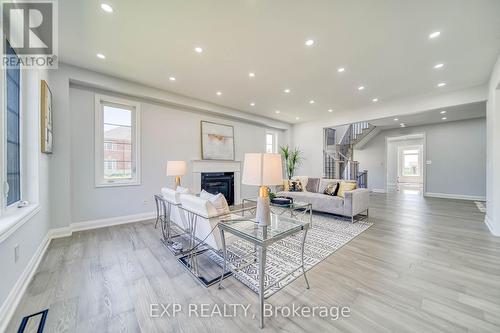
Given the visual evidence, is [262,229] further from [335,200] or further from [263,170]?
[335,200]

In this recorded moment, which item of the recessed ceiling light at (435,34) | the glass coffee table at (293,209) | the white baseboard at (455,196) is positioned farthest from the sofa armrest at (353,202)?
the white baseboard at (455,196)

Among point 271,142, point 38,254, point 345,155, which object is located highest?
point 271,142

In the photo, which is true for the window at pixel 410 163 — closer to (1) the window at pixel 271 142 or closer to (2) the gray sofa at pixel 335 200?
(1) the window at pixel 271 142

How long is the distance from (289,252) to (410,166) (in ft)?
48.6

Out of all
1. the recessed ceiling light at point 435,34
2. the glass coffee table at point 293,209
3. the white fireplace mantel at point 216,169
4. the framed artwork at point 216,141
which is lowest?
the glass coffee table at point 293,209

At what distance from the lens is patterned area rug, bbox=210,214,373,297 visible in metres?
2.16

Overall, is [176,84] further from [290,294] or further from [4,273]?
[290,294]

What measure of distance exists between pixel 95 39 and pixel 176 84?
160cm

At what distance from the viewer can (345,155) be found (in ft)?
27.9

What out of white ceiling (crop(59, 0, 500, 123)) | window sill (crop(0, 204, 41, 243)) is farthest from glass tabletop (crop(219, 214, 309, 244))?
white ceiling (crop(59, 0, 500, 123))

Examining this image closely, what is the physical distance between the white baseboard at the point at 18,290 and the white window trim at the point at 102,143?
1632 millimetres

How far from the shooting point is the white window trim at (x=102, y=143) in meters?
3.97

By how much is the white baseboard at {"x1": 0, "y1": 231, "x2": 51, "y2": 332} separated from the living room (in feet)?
0.06

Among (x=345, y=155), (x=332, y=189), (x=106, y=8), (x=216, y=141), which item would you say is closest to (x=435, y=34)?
(x=332, y=189)
